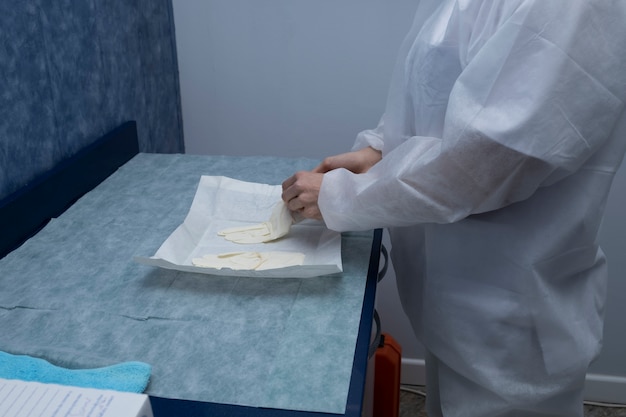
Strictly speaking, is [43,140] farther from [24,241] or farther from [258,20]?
[258,20]

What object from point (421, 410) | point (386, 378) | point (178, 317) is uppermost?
point (178, 317)

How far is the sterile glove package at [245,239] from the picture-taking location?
853mm

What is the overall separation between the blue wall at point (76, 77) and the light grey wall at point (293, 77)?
112mm

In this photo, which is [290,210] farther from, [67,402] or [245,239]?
[67,402]

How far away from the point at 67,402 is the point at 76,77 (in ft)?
2.98

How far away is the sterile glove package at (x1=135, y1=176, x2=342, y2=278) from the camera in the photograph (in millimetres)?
853

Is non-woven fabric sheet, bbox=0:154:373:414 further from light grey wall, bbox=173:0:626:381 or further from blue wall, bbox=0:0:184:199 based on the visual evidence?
light grey wall, bbox=173:0:626:381

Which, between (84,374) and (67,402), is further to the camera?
(84,374)

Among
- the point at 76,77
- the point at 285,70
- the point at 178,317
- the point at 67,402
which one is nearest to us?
the point at 67,402

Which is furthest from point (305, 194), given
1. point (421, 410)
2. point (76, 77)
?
point (421, 410)

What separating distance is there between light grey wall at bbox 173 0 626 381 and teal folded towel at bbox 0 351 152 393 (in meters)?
1.23

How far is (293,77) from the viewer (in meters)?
1.73

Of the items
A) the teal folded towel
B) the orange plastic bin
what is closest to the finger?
the teal folded towel

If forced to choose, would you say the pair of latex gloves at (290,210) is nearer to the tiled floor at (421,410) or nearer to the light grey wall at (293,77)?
the light grey wall at (293,77)
